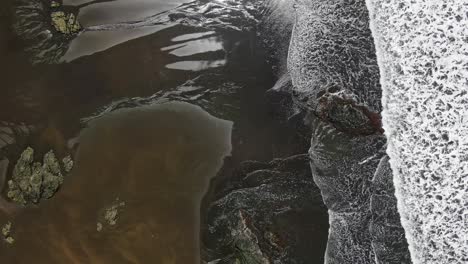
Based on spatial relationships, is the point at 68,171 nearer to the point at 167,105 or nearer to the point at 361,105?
the point at 167,105

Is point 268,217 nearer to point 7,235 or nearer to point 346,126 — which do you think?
point 346,126

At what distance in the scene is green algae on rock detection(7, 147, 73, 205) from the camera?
347 cm

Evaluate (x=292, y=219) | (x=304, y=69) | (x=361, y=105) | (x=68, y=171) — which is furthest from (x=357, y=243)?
(x=68, y=171)

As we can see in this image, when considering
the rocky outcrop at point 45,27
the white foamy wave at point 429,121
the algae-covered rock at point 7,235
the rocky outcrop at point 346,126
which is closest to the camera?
the white foamy wave at point 429,121

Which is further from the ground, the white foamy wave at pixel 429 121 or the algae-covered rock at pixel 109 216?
the white foamy wave at pixel 429 121

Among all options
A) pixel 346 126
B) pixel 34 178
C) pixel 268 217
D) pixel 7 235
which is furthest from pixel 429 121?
pixel 7 235

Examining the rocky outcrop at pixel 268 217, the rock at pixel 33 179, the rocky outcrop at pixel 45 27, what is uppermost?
the rocky outcrop at pixel 45 27

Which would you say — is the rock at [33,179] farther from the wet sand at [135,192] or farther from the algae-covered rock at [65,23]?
the algae-covered rock at [65,23]

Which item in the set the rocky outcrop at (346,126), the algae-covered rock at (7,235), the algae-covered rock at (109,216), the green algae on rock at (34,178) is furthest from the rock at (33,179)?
the rocky outcrop at (346,126)

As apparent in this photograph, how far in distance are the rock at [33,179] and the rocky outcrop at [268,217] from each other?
3.58 ft

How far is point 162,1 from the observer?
13.8 feet

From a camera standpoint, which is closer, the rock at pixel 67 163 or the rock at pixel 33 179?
the rock at pixel 33 179

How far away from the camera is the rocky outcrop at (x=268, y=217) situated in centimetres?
349

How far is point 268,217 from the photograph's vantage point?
3.60 m
